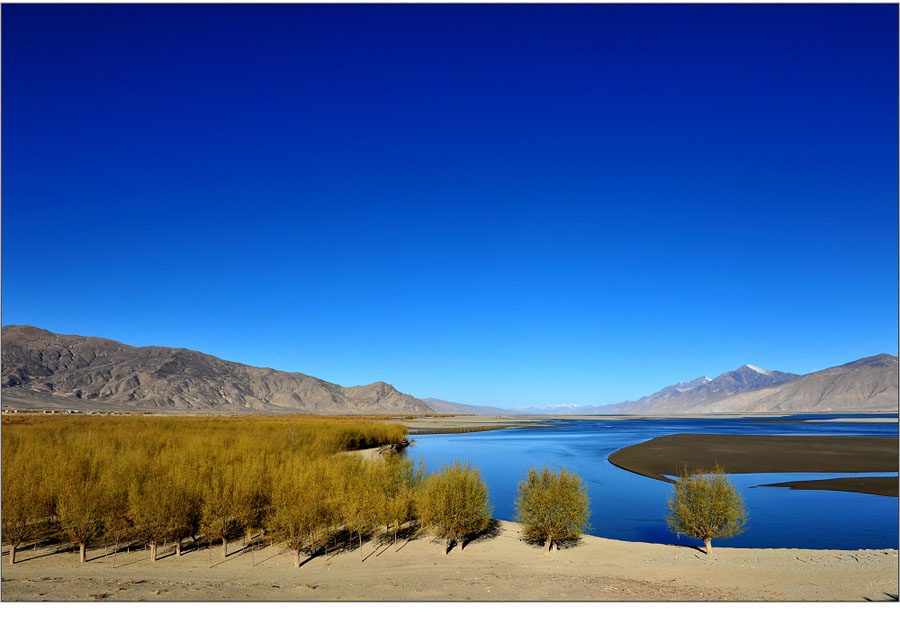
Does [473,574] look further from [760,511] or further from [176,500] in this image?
[760,511]

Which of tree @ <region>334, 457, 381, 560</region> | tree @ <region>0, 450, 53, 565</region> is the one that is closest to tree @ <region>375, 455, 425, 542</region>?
tree @ <region>334, 457, 381, 560</region>

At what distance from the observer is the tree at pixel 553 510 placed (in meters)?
17.4

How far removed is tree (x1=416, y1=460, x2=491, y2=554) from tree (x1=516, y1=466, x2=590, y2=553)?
1613 mm

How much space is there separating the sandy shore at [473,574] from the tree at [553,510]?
588 millimetres

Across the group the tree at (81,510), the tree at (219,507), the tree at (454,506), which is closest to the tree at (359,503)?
the tree at (454,506)

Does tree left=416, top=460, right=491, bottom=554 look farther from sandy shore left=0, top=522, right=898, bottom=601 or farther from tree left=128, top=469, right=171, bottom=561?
tree left=128, top=469, right=171, bottom=561

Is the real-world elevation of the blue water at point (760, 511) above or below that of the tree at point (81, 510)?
below

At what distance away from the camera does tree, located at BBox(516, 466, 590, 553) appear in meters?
17.4

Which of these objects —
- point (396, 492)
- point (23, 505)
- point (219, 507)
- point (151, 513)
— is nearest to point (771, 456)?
point (396, 492)

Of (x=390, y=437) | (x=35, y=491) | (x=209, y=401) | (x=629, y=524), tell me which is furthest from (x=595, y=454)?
(x=209, y=401)

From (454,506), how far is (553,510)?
10.8ft

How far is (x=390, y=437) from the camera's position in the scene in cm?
6044

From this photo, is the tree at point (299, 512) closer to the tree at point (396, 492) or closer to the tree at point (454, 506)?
the tree at point (396, 492)
